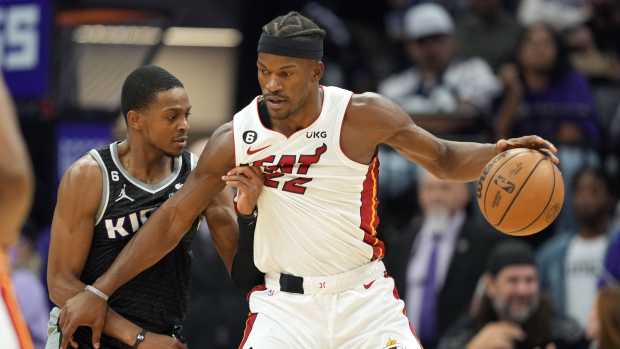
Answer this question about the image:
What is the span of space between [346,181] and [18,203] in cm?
273

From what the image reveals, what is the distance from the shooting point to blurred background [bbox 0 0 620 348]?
31.7ft

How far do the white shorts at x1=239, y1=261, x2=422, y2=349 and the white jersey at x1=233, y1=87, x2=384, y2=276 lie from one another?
0.28ft

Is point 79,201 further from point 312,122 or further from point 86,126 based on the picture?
point 86,126

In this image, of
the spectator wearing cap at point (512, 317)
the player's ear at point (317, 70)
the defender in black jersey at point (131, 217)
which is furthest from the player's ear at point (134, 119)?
the spectator wearing cap at point (512, 317)

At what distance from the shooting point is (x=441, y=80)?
1067 centimetres

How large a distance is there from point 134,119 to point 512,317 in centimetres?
340

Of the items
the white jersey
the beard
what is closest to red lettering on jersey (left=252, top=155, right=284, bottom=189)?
the white jersey

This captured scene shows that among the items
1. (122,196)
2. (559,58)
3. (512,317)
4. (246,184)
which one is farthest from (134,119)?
(559,58)

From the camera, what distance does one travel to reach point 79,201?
611 centimetres

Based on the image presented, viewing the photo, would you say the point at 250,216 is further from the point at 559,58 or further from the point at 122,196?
the point at 559,58

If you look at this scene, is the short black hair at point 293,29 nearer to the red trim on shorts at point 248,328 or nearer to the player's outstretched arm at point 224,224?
the player's outstretched arm at point 224,224

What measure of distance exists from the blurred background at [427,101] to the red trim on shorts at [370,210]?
3401 millimetres

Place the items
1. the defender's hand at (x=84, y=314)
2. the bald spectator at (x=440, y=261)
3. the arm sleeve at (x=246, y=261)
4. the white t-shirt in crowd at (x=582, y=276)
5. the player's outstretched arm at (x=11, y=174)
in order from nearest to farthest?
the player's outstretched arm at (x=11, y=174), the defender's hand at (x=84, y=314), the arm sleeve at (x=246, y=261), the bald spectator at (x=440, y=261), the white t-shirt in crowd at (x=582, y=276)

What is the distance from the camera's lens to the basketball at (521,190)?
593 centimetres
